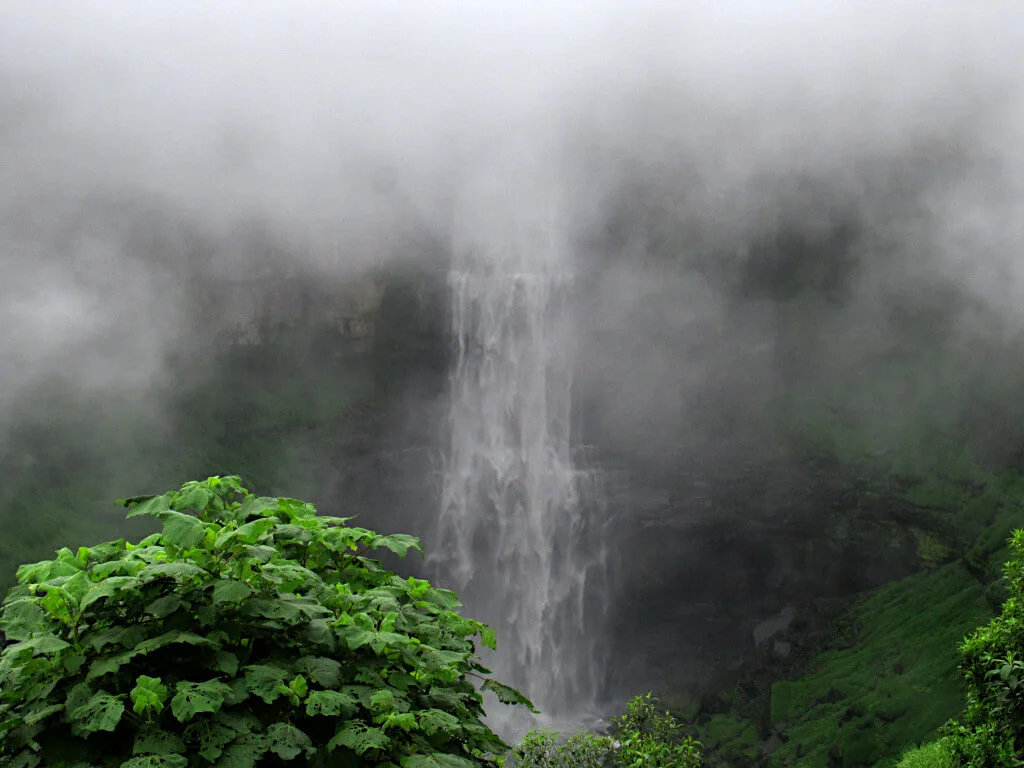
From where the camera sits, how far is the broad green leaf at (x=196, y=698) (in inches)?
175

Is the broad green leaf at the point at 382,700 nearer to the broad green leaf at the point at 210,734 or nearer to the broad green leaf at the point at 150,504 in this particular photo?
the broad green leaf at the point at 210,734

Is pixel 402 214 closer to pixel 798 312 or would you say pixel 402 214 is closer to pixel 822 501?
pixel 798 312

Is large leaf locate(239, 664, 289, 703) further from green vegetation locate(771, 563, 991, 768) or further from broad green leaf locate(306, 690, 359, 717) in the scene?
green vegetation locate(771, 563, 991, 768)

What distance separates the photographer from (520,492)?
40.0 m

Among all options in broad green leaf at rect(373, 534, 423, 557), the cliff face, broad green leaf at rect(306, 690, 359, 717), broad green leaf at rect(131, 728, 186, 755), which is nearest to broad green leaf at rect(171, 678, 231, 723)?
broad green leaf at rect(131, 728, 186, 755)

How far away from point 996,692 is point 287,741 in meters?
8.33

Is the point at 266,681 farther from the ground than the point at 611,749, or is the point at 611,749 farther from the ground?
the point at 266,681

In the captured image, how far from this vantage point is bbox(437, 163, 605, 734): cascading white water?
3853 centimetres

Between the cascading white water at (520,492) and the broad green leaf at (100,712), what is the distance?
3479cm

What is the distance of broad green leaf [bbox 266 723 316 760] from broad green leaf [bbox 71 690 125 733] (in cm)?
77

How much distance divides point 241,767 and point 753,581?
3731 centimetres

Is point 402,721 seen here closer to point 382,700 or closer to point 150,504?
point 382,700

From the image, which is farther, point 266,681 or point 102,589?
point 266,681

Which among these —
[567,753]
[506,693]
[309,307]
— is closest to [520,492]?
[309,307]
